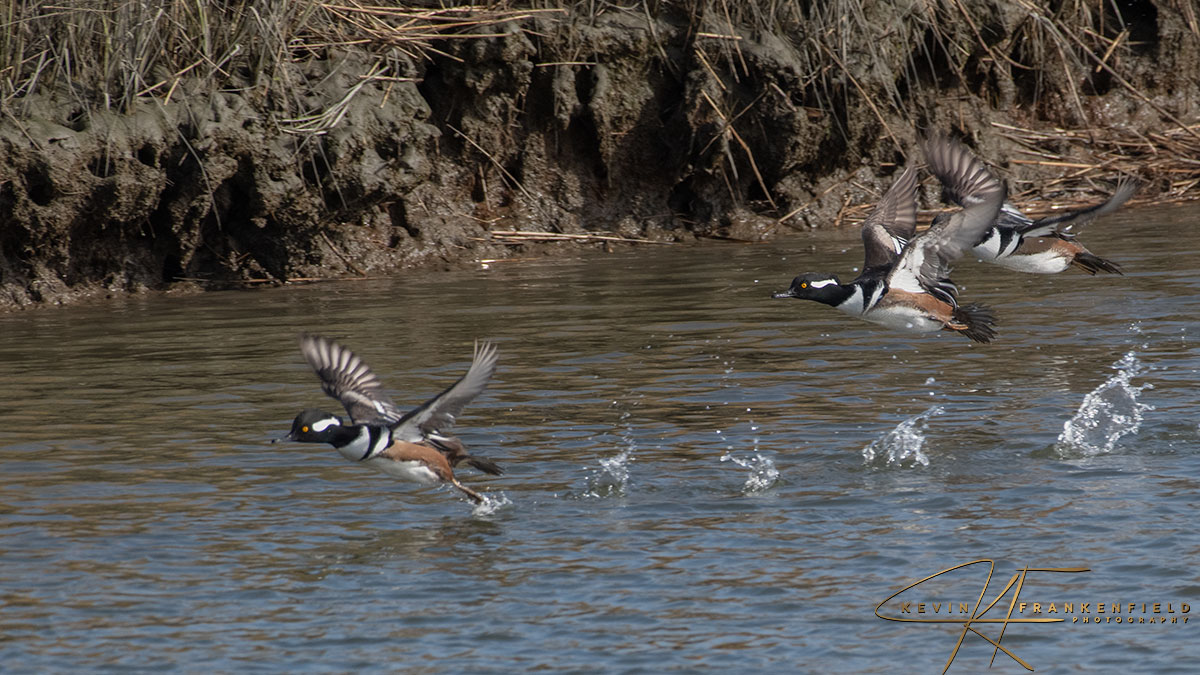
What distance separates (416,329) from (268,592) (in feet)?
17.9

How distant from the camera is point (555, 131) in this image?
1513cm

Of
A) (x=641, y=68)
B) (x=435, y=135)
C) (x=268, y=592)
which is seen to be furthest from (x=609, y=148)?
(x=268, y=592)

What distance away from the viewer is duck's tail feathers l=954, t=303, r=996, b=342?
8125 millimetres

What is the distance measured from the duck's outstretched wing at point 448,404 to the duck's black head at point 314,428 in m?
0.29

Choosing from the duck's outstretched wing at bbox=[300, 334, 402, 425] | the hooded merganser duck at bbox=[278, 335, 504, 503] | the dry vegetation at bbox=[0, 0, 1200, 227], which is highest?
the dry vegetation at bbox=[0, 0, 1200, 227]

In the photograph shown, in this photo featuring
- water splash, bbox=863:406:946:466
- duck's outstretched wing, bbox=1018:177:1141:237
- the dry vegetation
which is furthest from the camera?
the dry vegetation

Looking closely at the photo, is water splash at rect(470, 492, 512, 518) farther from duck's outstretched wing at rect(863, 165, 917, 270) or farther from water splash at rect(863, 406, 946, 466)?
duck's outstretched wing at rect(863, 165, 917, 270)

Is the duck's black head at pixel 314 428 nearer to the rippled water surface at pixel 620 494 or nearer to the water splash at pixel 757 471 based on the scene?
the rippled water surface at pixel 620 494

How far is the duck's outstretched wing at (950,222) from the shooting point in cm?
754

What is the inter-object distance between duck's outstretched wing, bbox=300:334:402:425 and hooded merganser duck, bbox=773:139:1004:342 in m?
2.08

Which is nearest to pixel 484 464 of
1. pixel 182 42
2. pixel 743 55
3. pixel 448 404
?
pixel 448 404
